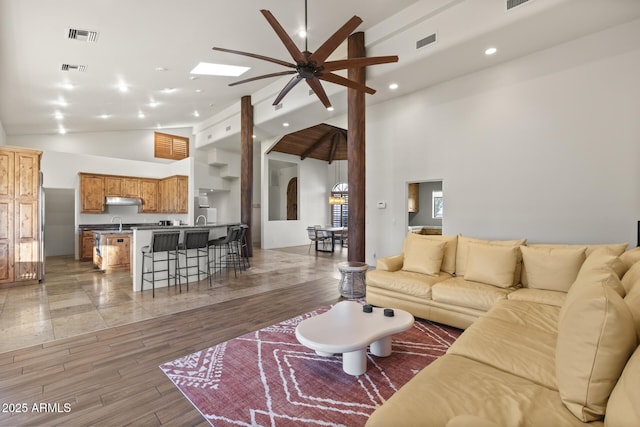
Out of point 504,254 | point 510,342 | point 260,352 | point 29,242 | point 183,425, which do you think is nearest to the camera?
point 183,425

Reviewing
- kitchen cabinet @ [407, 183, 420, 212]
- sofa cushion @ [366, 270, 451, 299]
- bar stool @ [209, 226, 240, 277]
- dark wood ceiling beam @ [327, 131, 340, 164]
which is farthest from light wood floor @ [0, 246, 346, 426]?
dark wood ceiling beam @ [327, 131, 340, 164]

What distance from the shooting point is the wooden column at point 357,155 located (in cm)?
529

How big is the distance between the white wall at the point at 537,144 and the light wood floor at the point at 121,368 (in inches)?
131

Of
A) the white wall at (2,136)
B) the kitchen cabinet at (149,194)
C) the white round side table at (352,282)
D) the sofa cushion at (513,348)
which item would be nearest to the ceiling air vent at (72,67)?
the white wall at (2,136)

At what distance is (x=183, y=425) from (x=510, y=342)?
7.40 feet

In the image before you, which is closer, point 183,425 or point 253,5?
point 183,425

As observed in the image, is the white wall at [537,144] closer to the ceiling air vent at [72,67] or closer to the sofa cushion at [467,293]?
the sofa cushion at [467,293]

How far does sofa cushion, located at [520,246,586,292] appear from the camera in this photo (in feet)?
10.2

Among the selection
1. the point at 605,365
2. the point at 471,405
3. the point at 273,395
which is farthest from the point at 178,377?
the point at 605,365

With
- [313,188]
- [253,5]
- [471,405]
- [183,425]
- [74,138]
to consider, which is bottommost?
[183,425]

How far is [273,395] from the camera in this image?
2.20 meters

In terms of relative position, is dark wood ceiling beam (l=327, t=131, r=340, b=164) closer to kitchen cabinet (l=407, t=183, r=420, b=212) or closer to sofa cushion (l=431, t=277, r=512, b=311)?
kitchen cabinet (l=407, t=183, r=420, b=212)

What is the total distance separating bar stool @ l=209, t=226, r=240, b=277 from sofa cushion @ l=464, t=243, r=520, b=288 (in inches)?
174

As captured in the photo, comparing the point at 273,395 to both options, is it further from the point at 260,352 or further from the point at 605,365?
the point at 605,365
